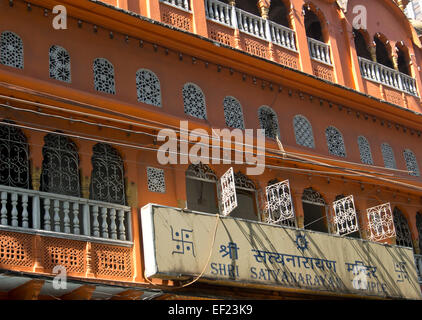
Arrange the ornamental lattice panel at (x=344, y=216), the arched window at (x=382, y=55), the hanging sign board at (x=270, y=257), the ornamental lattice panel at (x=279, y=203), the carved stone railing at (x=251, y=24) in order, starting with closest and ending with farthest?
the hanging sign board at (x=270, y=257), the ornamental lattice panel at (x=279, y=203), the ornamental lattice panel at (x=344, y=216), the carved stone railing at (x=251, y=24), the arched window at (x=382, y=55)

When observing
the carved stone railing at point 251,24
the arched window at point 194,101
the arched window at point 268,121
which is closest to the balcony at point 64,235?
the arched window at point 194,101

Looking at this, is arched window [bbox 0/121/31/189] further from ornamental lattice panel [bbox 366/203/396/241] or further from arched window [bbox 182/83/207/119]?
ornamental lattice panel [bbox 366/203/396/241]

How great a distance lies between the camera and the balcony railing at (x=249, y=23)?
499 inches

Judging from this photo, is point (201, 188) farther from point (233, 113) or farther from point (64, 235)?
point (64, 235)

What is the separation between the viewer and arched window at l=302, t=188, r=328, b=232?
12.6 metres

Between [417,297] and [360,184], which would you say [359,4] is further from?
[417,297]

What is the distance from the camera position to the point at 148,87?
1109 centimetres

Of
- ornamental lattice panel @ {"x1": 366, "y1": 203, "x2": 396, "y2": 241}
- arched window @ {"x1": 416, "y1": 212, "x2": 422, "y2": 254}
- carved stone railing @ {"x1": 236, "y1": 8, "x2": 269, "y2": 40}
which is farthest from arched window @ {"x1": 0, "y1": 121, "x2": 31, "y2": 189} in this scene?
arched window @ {"x1": 416, "y1": 212, "x2": 422, "y2": 254}

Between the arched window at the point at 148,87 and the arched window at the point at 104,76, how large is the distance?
16.4 inches

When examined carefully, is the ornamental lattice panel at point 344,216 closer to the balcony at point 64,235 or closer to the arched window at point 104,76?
the balcony at point 64,235

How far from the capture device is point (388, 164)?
1415 centimetres

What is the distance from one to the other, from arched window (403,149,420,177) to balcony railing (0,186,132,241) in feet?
21.6
